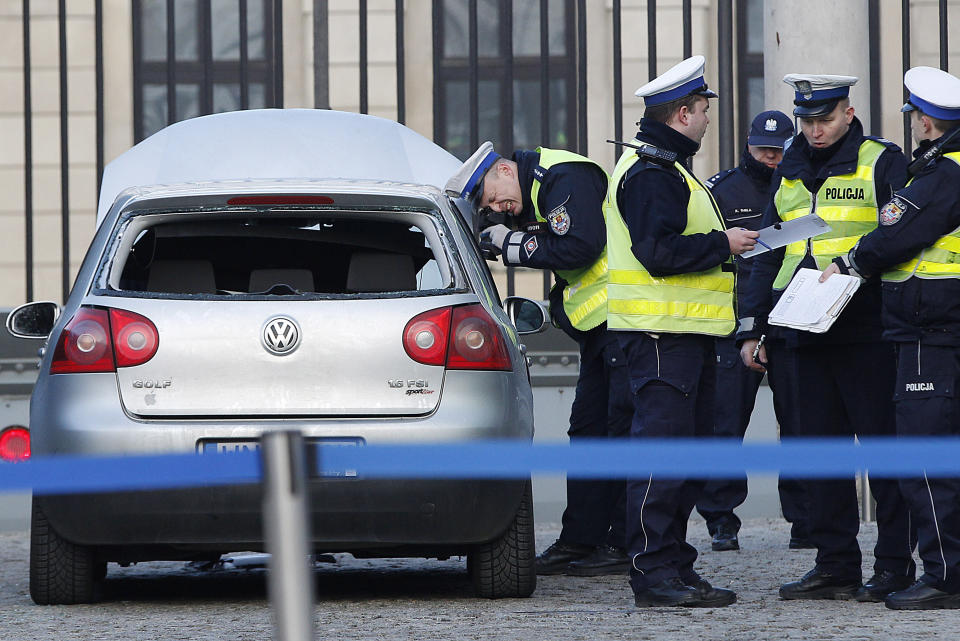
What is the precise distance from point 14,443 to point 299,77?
21.9ft

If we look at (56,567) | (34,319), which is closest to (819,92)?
(34,319)

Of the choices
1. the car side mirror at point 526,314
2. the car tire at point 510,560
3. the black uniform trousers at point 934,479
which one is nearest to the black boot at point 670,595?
the car tire at point 510,560

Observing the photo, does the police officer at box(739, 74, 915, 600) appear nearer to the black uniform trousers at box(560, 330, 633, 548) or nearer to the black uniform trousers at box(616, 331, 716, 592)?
the black uniform trousers at box(616, 331, 716, 592)

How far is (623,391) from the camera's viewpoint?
649 centimetres

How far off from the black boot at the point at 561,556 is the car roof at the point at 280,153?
1.47 m

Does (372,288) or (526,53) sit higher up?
(526,53)

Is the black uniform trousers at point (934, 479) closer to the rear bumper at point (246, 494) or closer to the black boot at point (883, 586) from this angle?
the black boot at point (883, 586)

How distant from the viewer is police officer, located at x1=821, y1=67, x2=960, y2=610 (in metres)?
5.47

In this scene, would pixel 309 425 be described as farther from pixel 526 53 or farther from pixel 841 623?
pixel 526 53

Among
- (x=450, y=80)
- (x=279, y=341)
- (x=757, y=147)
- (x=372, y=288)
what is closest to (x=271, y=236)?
(x=372, y=288)

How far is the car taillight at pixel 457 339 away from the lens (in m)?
5.38

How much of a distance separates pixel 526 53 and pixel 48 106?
388 centimetres

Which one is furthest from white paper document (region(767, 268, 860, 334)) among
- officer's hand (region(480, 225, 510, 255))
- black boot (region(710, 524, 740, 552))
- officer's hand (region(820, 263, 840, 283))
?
black boot (region(710, 524, 740, 552))

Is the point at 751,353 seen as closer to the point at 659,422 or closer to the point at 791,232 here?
the point at 791,232
